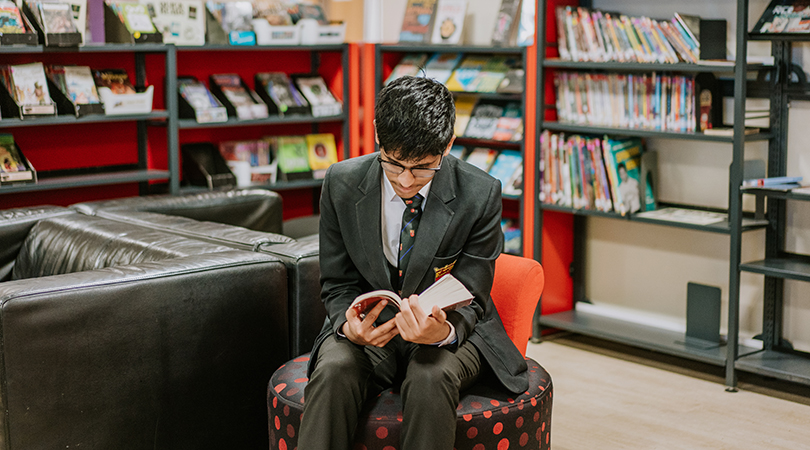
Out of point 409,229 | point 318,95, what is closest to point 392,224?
point 409,229

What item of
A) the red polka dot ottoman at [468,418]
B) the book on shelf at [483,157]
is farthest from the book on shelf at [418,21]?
the red polka dot ottoman at [468,418]

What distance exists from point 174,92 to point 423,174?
2.70 meters

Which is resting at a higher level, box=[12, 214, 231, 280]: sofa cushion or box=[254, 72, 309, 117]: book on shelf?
box=[254, 72, 309, 117]: book on shelf

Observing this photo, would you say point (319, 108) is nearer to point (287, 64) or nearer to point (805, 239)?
point (287, 64)

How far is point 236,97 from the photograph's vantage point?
466cm

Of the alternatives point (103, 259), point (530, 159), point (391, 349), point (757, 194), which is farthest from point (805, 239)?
point (103, 259)

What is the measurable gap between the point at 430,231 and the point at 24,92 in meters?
2.61

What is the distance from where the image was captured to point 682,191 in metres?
4.02

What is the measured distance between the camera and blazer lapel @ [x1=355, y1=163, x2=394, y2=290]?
2062mm

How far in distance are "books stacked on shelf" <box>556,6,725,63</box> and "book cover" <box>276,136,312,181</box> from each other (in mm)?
1681

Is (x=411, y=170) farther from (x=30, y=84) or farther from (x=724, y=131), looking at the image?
(x=30, y=84)

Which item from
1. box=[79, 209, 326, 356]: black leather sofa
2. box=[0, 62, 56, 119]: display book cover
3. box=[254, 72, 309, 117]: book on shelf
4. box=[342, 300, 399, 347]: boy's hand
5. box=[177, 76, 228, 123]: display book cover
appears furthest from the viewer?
box=[254, 72, 309, 117]: book on shelf

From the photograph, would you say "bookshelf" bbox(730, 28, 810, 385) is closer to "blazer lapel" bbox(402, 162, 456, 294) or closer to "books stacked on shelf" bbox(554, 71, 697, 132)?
"books stacked on shelf" bbox(554, 71, 697, 132)

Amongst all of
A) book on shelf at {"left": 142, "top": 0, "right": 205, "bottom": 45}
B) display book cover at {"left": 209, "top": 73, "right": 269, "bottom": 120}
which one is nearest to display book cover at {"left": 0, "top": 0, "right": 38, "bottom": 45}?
book on shelf at {"left": 142, "top": 0, "right": 205, "bottom": 45}
